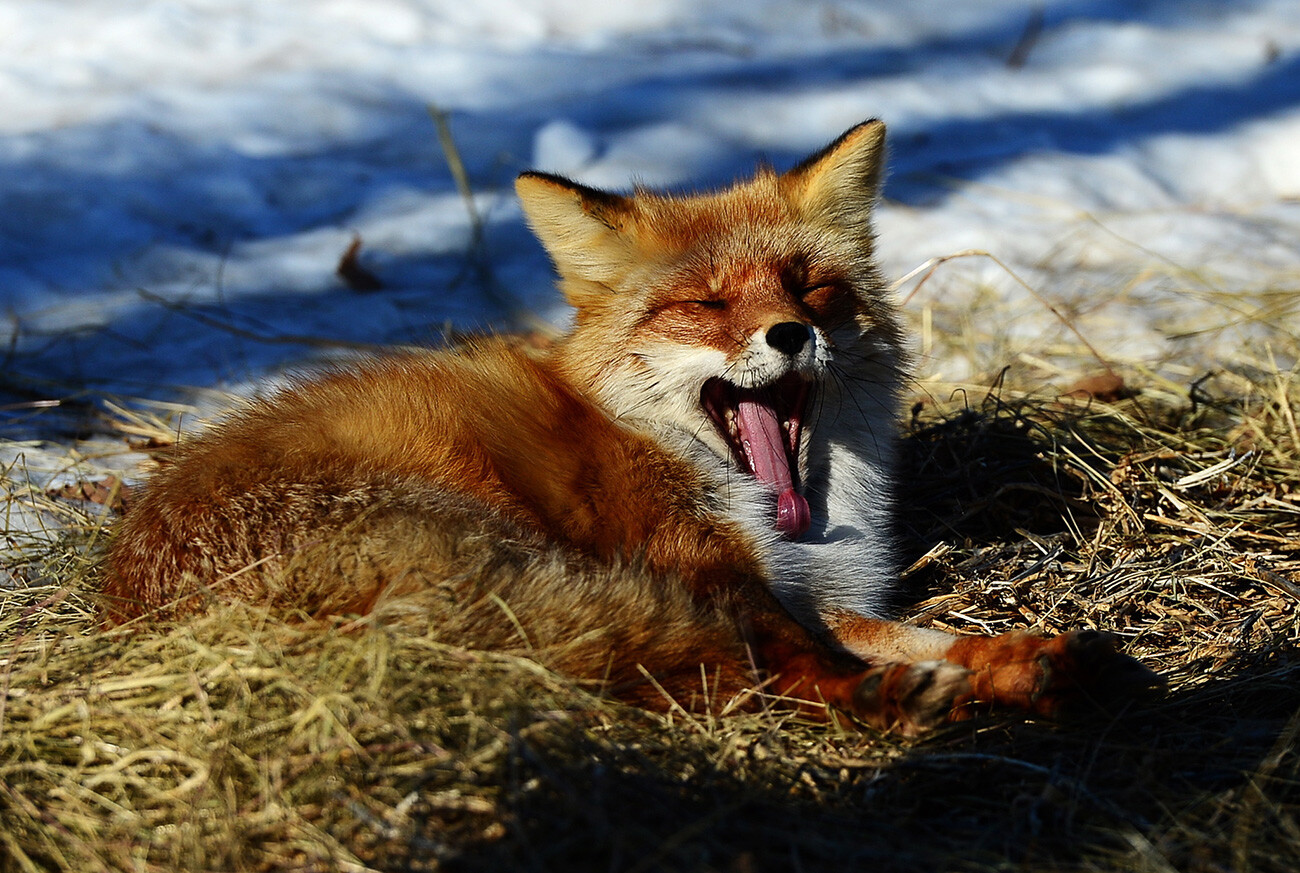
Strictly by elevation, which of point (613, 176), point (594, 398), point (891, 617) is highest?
point (613, 176)

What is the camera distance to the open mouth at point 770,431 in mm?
2706

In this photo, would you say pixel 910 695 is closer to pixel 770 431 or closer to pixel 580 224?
pixel 770 431

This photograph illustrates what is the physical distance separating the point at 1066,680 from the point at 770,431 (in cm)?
96

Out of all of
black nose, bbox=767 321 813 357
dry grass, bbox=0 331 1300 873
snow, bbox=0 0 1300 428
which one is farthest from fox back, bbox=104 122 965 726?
snow, bbox=0 0 1300 428

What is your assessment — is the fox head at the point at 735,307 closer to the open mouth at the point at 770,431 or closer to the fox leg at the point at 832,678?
the open mouth at the point at 770,431

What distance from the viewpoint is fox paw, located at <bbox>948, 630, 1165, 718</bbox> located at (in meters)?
2.15

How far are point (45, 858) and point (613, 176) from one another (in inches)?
206

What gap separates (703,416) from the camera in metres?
2.71

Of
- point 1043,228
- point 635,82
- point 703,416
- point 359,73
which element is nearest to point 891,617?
point 703,416

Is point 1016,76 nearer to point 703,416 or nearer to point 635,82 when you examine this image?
point 635,82

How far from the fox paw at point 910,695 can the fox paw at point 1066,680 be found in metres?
0.08

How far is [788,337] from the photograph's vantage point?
242cm

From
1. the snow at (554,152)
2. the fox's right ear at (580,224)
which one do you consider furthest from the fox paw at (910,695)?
the snow at (554,152)

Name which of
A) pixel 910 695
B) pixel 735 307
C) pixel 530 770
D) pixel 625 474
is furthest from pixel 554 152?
pixel 530 770
